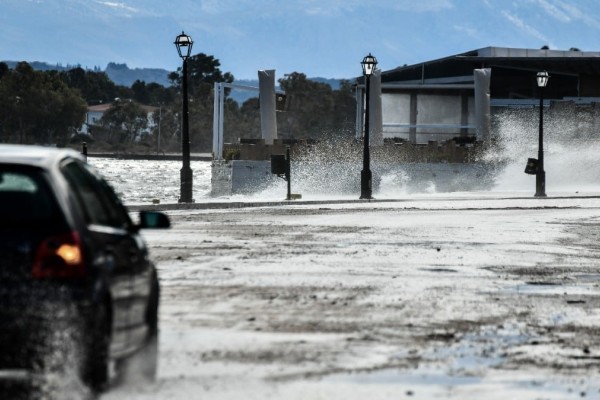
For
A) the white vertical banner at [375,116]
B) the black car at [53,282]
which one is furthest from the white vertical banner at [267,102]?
the black car at [53,282]

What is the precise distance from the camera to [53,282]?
21.9 ft

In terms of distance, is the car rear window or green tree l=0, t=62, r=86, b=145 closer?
the car rear window

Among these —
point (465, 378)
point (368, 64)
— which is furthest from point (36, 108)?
point (465, 378)

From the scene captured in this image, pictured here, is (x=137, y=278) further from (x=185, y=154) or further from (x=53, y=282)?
(x=185, y=154)

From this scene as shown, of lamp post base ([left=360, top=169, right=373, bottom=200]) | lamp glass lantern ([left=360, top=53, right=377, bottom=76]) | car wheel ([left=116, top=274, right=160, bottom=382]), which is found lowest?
lamp post base ([left=360, top=169, right=373, bottom=200])

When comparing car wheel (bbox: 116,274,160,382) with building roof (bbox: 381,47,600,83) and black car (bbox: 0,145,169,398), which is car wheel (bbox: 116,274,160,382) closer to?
black car (bbox: 0,145,169,398)

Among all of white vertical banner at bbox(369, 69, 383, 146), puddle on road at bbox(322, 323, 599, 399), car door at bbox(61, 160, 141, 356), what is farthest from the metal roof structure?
car door at bbox(61, 160, 141, 356)

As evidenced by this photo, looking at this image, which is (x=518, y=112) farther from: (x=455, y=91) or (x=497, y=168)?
(x=497, y=168)

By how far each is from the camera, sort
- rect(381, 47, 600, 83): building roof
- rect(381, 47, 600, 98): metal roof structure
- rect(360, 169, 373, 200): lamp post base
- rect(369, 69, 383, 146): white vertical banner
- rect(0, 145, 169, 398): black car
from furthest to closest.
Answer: rect(381, 47, 600, 98): metal roof structure → rect(381, 47, 600, 83): building roof → rect(369, 69, 383, 146): white vertical banner → rect(360, 169, 373, 200): lamp post base → rect(0, 145, 169, 398): black car

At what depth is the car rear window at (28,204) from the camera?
6.80 m

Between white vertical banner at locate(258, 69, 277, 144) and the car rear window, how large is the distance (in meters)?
55.4

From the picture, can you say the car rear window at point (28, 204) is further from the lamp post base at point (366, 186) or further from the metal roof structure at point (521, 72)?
the metal roof structure at point (521, 72)

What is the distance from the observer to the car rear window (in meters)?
6.80

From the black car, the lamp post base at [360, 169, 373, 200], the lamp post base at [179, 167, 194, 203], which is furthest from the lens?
the lamp post base at [360, 169, 373, 200]
